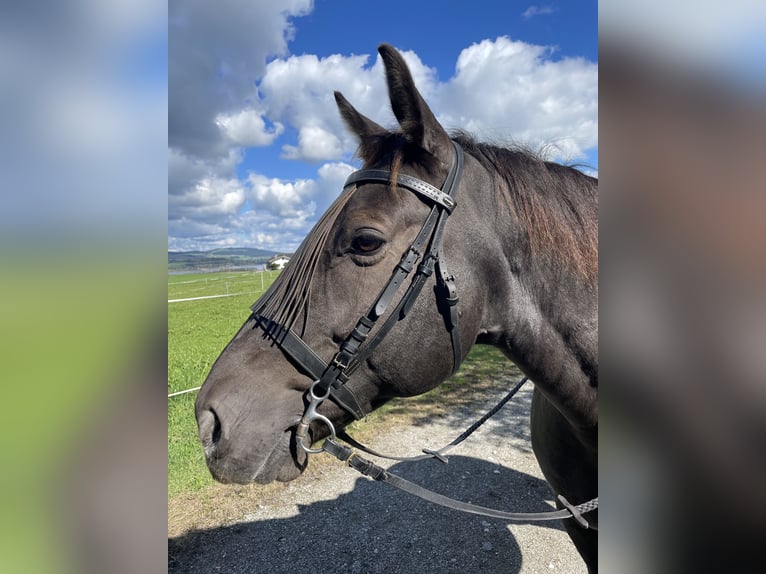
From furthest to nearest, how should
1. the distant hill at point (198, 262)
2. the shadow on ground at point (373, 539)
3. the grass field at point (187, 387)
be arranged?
1. the grass field at point (187, 387)
2. the shadow on ground at point (373, 539)
3. the distant hill at point (198, 262)

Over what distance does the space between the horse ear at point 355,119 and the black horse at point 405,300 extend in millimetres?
236

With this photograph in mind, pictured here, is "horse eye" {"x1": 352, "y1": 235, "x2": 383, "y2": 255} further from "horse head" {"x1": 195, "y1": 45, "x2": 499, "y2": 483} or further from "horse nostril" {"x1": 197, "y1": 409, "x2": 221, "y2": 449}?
"horse nostril" {"x1": 197, "y1": 409, "x2": 221, "y2": 449}

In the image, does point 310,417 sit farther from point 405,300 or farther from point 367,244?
point 367,244

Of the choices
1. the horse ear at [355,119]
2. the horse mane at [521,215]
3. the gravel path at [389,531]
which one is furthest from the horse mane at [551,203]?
the gravel path at [389,531]

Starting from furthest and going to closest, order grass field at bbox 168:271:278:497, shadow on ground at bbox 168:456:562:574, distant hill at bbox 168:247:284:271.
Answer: grass field at bbox 168:271:278:497, shadow on ground at bbox 168:456:562:574, distant hill at bbox 168:247:284:271

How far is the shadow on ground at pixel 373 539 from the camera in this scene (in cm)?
347

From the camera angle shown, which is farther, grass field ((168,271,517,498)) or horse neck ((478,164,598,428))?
grass field ((168,271,517,498))

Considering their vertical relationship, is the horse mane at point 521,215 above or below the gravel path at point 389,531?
above

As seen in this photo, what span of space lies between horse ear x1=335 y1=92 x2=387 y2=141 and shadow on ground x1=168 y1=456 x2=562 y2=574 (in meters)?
3.57

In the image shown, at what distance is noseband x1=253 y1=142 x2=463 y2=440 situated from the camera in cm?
163

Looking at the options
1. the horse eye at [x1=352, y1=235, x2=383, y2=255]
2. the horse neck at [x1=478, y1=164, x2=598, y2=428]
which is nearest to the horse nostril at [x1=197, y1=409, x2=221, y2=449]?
the horse eye at [x1=352, y1=235, x2=383, y2=255]

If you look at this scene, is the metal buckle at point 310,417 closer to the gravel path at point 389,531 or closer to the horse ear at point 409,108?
the horse ear at point 409,108
